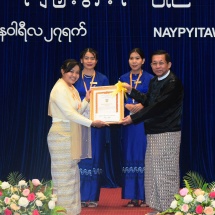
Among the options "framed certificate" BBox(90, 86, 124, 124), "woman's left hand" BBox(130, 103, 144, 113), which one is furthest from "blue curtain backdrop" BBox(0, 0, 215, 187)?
"framed certificate" BBox(90, 86, 124, 124)

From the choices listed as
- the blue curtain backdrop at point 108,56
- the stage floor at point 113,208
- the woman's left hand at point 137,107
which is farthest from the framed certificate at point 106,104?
the blue curtain backdrop at point 108,56

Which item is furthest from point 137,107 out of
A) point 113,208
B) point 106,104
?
point 113,208

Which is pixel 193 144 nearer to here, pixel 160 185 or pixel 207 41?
pixel 207 41

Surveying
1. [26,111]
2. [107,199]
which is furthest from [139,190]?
[26,111]

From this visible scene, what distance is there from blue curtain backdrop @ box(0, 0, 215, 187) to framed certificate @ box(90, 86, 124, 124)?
1.82 meters

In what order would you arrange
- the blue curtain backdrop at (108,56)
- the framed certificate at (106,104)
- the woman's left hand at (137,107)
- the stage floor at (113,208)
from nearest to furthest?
1. the framed certificate at (106,104)
2. the woman's left hand at (137,107)
3. the stage floor at (113,208)
4. the blue curtain backdrop at (108,56)

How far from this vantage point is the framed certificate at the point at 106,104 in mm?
5968

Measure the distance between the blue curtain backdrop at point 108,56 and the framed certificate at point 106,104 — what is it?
1.82 m

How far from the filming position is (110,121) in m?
5.96

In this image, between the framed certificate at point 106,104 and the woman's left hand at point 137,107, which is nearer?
the framed certificate at point 106,104

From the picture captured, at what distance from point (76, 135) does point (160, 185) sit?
2.81 feet

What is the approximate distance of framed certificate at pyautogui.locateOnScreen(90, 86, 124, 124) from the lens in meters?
5.97

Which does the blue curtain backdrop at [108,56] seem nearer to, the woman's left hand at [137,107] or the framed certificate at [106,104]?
the woman's left hand at [137,107]

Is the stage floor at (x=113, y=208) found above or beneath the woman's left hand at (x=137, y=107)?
beneath
